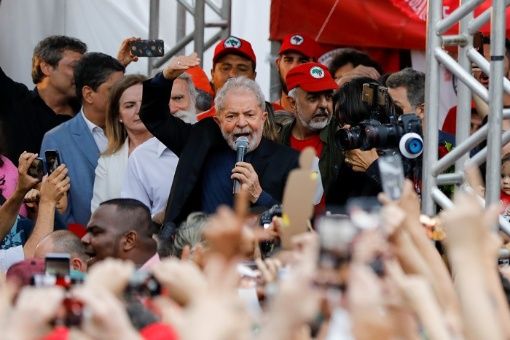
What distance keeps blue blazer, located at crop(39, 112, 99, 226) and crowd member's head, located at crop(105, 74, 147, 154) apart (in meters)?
0.12

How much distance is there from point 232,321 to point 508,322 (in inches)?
30.7

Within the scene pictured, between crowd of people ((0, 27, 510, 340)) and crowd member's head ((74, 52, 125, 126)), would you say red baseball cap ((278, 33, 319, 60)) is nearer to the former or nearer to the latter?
crowd of people ((0, 27, 510, 340))

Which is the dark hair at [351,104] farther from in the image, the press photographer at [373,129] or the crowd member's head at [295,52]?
the crowd member's head at [295,52]

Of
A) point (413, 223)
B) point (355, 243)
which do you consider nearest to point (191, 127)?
point (413, 223)

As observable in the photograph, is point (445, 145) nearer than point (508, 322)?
No

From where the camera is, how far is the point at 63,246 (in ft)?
16.7

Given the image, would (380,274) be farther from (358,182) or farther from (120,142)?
(120,142)

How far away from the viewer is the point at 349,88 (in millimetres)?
6340

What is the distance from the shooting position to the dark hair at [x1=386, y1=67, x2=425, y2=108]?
6.69 metres

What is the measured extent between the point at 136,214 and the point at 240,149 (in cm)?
72

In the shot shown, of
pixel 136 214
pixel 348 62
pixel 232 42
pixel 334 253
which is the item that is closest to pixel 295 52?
pixel 348 62

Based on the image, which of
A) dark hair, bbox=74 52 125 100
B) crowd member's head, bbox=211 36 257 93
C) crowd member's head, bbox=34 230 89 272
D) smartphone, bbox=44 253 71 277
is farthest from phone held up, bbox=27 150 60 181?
smartphone, bbox=44 253 71 277

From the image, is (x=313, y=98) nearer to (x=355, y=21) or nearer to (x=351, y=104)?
(x=351, y=104)

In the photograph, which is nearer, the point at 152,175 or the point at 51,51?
the point at 152,175
